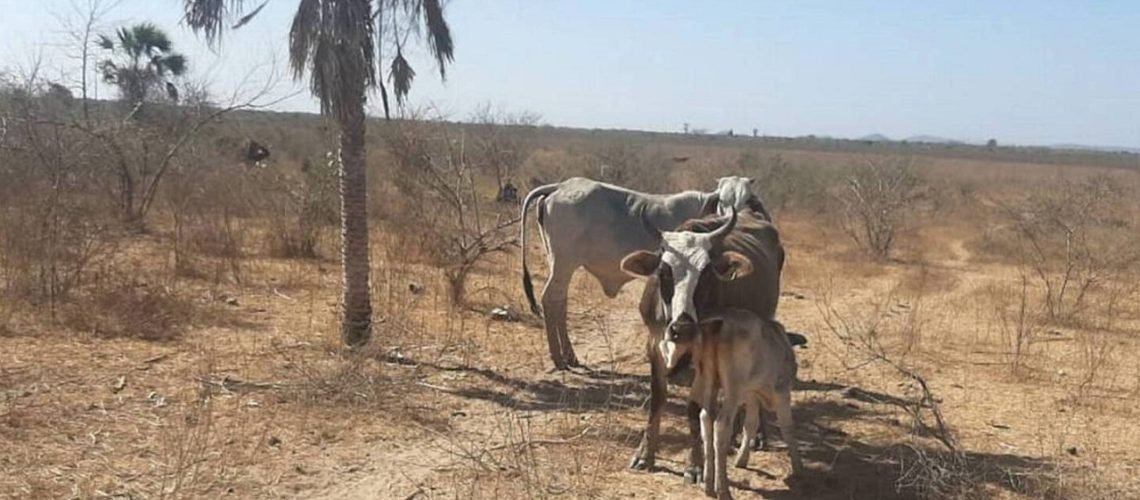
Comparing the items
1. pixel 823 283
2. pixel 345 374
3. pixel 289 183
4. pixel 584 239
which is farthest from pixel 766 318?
pixel 289 183

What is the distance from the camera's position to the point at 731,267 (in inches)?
217

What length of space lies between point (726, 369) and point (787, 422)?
0.66m

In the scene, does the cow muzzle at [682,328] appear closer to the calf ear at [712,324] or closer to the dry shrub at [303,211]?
the calf ear at [712,324]

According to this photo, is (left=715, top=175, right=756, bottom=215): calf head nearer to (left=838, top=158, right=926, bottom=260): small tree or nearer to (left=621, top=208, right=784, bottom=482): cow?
(left=621, top=208, right=784, bottom=482): cow

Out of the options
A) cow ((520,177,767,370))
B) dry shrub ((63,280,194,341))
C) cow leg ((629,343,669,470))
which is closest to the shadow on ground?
cow leg ((629,343,669,470))

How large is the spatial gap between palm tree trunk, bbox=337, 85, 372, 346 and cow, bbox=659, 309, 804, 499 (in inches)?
154

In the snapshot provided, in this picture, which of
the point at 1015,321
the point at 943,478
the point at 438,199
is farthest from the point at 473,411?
the point at 438,199

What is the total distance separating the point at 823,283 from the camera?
15133mm

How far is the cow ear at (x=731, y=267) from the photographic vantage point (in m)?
5.46

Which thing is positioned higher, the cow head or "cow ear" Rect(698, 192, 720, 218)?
"cow ear" Rect(698, 192, 720, 218)

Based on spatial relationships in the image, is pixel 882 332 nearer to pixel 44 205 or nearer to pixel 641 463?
pixel 641 463

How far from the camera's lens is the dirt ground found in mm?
5785

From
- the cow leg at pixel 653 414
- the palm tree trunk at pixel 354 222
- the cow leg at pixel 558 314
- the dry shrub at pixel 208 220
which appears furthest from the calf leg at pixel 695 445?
the dry shrub at pixel 208 220

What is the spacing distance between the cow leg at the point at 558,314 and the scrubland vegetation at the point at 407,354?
211 millimetres
